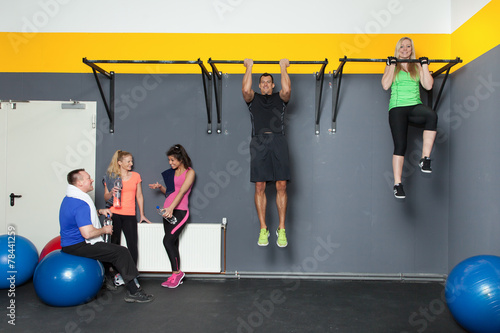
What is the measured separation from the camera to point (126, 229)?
3.99 metres

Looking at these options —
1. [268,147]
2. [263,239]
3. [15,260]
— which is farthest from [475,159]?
[15,260]

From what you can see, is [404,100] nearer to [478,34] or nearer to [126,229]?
[478,34]

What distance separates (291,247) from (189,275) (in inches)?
46.3

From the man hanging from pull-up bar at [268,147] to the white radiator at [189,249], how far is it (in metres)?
0.66

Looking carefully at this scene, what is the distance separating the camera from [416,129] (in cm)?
419

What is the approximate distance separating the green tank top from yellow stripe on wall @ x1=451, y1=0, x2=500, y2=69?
620mm

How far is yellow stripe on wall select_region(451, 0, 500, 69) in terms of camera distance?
335cm

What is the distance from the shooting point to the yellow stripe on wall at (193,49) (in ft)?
14.0

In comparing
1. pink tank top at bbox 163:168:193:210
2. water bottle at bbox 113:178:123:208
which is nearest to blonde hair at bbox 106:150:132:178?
water bottle at bbox 113:178:123:208

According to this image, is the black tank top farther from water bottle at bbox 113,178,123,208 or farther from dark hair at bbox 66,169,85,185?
dark hair at bbox 66,169,85,185

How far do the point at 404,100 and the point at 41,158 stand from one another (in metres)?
3.97

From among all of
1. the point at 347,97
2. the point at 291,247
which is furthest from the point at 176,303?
the point at 347,97

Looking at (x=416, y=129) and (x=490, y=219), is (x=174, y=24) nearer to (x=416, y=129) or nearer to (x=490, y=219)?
(x=416, y=129)

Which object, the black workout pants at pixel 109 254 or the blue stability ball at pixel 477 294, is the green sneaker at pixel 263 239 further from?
the blue stability ball at pixel 477 294
